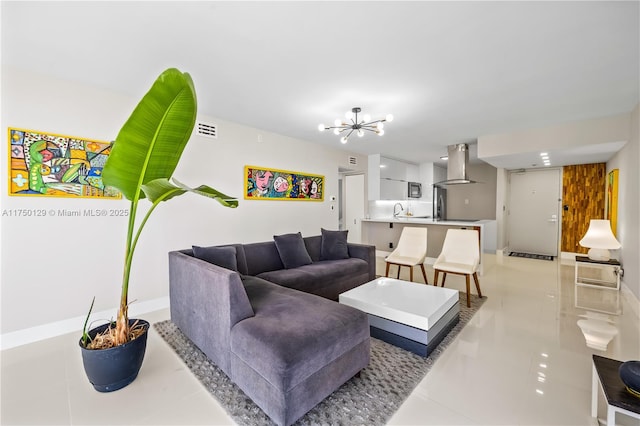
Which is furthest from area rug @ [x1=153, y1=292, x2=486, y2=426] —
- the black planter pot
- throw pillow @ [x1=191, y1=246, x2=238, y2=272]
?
throw pillow @ [x1=191, y1=246, x2=238, y2=272]

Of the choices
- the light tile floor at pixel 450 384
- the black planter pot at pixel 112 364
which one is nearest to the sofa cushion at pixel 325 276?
the light tile floor at pixel 450 384

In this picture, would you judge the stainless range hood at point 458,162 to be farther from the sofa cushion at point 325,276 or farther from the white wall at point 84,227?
the white wall at point 84,227

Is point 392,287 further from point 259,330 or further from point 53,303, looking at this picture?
point 53,303

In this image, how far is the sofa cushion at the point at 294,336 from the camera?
4.89ft

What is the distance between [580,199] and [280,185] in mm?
6649

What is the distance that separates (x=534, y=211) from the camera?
6734 millimetres

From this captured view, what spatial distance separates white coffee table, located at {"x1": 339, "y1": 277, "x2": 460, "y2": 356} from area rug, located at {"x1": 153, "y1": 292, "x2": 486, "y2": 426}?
0.29 feet

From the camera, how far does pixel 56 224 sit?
9.01 feet

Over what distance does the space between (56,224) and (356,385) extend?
318 cm

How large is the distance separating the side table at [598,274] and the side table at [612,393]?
3325 millimetres

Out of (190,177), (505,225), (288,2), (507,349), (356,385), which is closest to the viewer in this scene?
(288,2)

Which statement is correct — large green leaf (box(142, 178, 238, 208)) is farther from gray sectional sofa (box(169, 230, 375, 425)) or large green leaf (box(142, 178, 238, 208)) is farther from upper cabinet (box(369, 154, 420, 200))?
upper cabinet (box(369, 154, 420, 200))

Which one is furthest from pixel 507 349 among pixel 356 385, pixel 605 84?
pixel 605 84

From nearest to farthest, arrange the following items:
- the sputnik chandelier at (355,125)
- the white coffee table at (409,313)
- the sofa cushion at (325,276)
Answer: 1. the white coffee table at (409,313)
2. the sofa cushion at (325,276)
3. the sputnik chandelier at (355,125)
